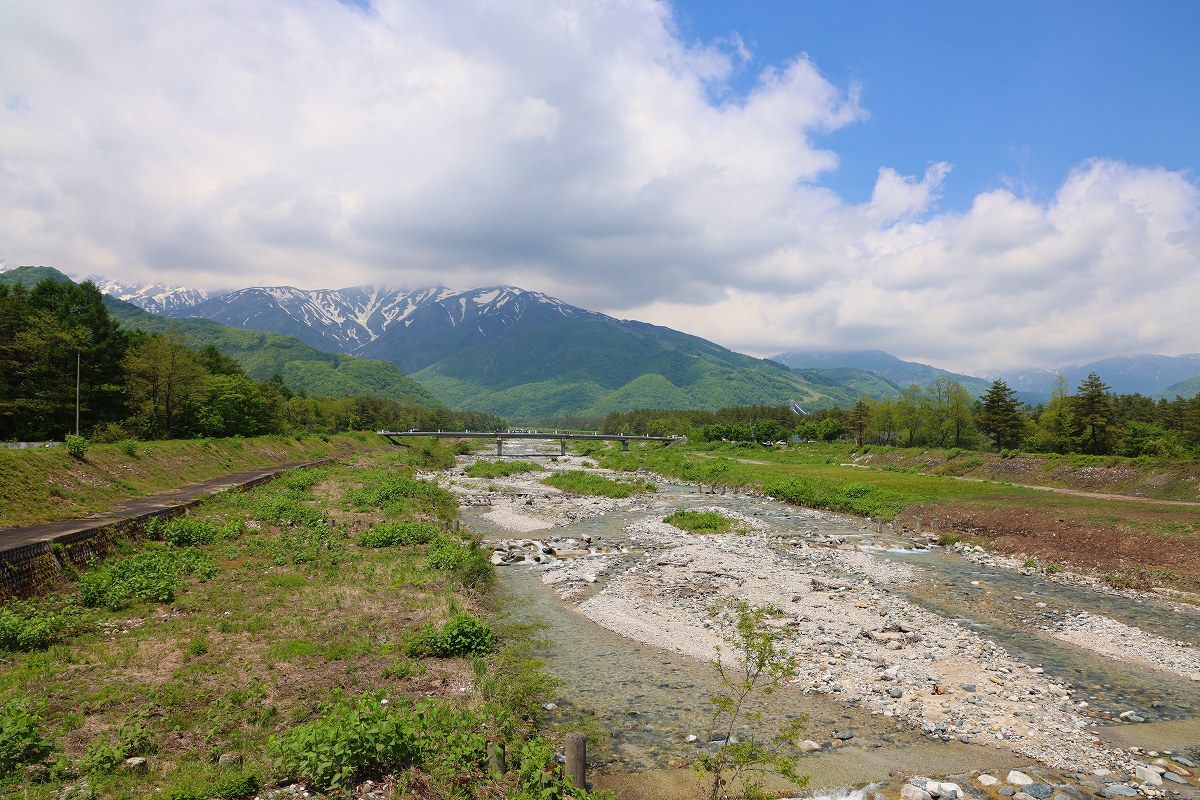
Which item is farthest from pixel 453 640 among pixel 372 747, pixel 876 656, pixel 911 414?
pixel 911 414

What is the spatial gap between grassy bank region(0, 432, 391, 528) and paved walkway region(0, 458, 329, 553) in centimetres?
85

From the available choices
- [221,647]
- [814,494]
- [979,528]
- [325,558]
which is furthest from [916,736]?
[814,494]

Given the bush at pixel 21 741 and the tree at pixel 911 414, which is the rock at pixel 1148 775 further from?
the tree at pixel 911 414

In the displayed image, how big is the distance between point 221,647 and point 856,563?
31016mm

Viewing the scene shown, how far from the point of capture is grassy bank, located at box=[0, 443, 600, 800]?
32.1ft

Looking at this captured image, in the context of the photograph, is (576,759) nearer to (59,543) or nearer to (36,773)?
(36,773)

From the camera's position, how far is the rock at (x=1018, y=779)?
11633 millimetres

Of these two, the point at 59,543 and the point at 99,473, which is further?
the point at 99,473

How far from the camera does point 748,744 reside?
12.1 metres

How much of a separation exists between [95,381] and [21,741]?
72443 mm

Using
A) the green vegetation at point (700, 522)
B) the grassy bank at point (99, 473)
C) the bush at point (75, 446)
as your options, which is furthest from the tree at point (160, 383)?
the green vegetation at point (700, 522)

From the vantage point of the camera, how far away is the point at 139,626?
1614 cm

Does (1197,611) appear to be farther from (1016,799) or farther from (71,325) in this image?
(71,325)

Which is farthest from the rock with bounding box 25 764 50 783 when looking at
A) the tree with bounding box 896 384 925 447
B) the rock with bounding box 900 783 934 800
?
the tree with bounding box 896 384 925 447
